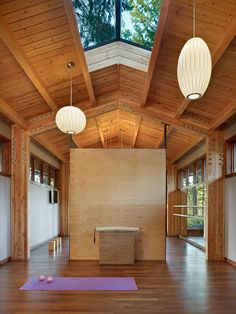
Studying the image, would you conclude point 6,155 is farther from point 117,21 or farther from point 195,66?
point 195,66

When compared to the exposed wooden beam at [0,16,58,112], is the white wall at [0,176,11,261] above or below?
below

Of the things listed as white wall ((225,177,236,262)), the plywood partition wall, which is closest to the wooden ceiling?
the plywood partition wall

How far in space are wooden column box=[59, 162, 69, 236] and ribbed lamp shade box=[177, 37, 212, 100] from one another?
29.9ft

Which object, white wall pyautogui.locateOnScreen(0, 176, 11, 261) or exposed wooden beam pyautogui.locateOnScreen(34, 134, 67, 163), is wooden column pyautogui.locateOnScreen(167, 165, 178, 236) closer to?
exposed wooden beam pyautogui.locateOnScreen(34, 134, 67, 163)

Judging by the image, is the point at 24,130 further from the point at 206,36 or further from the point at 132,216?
the point at 206,36

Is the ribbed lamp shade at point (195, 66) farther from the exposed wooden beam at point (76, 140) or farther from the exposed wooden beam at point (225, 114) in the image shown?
the exposed wooden beam at point (76, 140)

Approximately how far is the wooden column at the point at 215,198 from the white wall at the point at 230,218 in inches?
5.1

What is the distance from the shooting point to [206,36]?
12.7 feet

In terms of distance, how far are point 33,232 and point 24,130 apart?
2.84 meters

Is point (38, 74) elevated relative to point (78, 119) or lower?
elevated

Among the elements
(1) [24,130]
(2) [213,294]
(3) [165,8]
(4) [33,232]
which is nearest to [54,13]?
(3) [165,8]

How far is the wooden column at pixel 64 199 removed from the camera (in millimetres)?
11000

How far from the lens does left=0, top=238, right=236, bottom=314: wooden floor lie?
3.53 m

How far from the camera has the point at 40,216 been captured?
847 centimetres
